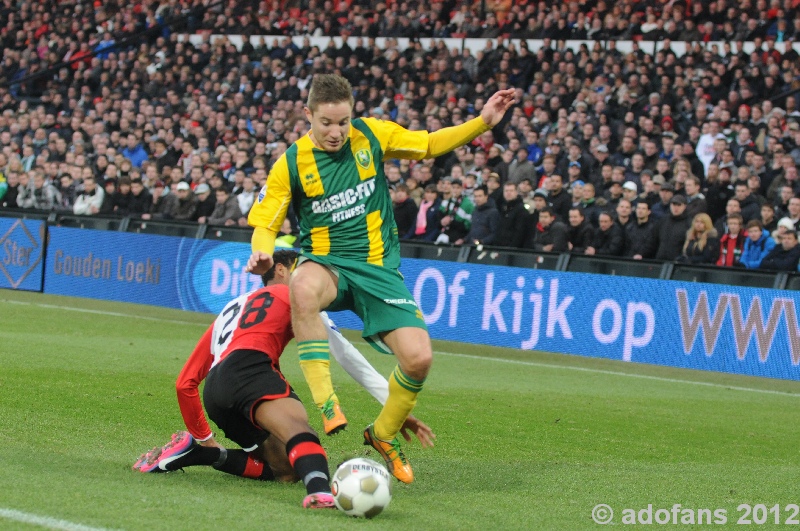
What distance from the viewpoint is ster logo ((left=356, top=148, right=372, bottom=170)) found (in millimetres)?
6574

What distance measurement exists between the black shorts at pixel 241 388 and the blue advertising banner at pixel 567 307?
866 cm

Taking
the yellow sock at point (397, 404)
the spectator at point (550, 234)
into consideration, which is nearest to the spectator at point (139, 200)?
the spectator at point (550, 234)

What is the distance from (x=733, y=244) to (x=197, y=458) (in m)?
9.78

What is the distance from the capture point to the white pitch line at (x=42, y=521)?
15.3 feet

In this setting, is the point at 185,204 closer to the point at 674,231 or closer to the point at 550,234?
the point at 550,234

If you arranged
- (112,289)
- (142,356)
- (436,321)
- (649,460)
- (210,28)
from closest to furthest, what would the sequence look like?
(649,460) < (142,356) < (436,321) < (112,289) < (210,28)

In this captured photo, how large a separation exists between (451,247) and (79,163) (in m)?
9.55

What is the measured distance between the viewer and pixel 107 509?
16.6 ft

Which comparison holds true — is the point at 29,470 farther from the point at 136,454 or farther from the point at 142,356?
the point at 142,356

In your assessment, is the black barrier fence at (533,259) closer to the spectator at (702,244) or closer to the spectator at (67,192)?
the spectator at (702,244)

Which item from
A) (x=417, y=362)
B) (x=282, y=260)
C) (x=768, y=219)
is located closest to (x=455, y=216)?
(x=768, y=219)

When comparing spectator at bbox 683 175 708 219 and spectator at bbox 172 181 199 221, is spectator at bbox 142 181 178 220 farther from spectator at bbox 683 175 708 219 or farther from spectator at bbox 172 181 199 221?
spectator at bbox 683 175 708 219

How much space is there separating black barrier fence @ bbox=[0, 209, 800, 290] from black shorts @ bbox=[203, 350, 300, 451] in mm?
8983

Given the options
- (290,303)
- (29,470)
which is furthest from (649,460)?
(29,470)
